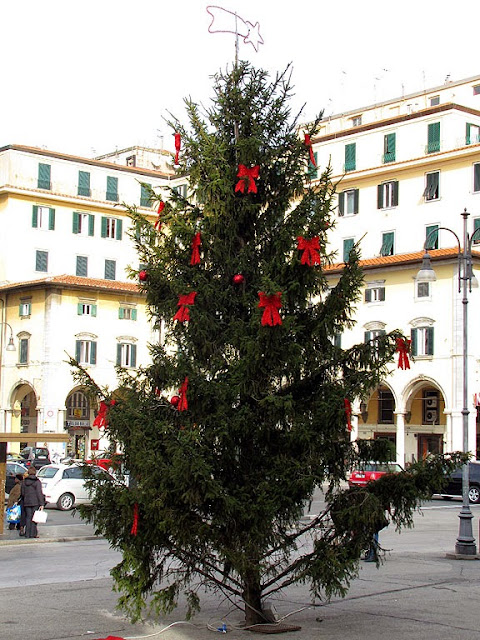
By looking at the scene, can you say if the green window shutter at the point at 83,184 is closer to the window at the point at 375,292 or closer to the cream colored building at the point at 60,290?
the cream colored building at the point at 60,290

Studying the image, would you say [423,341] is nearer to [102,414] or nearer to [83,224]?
[83,224]

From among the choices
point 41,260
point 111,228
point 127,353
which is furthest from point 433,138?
point 41,260

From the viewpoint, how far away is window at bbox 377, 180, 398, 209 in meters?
59.7

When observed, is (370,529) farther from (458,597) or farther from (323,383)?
(458,597)

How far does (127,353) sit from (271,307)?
55767 mm

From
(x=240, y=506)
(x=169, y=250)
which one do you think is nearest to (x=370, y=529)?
(x=240, y=506)

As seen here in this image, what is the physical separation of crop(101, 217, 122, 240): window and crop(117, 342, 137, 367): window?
30.3ft

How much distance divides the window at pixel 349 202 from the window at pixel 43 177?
68.3 feet

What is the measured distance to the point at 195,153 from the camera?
12.6 meters

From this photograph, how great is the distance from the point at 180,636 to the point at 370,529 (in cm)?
258

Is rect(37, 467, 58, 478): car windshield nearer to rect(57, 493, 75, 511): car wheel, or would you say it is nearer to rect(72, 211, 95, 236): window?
rect(57, 493, 75, 511): car wheel

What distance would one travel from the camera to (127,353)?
66438mm

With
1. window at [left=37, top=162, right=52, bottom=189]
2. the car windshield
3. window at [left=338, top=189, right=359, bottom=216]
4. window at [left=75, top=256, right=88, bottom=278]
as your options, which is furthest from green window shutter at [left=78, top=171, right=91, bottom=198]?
the car windshield

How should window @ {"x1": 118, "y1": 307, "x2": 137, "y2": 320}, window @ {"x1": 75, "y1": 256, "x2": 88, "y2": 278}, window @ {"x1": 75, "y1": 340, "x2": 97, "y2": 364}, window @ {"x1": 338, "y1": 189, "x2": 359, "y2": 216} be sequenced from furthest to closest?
1. window @ {"x1": 75, "y1": 256, "x2": 88, "y2": 278}
2. window @ {"x1": 118, "y1": 307, "x2": 137, "y2": 320}
3. window @ {"x1": 75, "y1": 340, "x2": 97, "y2": 364}
4. window @ {"x1": 338, "y1": 189, "x2": 359, "y2": 216}
